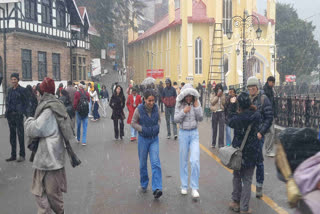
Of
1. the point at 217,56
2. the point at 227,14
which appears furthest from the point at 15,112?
the point at 227,14

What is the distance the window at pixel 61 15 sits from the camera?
104 ft

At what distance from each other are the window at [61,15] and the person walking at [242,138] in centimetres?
2873

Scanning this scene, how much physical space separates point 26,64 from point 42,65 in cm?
213

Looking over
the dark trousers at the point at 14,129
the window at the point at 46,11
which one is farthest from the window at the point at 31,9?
the dark trousers at the point at 14,129

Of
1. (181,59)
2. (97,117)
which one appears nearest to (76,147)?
(97,117)

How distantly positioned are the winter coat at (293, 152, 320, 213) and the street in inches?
121

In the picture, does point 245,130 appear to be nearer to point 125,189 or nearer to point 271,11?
point 125,189

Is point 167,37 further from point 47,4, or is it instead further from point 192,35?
point 47,4

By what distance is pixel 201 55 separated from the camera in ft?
152

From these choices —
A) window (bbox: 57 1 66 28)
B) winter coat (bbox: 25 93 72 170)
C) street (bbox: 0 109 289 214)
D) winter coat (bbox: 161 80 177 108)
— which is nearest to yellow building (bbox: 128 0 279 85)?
window (bbox: 57 1 66 28)

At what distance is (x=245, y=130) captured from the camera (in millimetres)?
5320

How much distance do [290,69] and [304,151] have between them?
61281 mm

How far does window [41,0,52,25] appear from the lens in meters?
29.3

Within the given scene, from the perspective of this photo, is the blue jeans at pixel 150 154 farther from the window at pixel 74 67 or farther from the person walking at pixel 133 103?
the window at pixel 74 67
